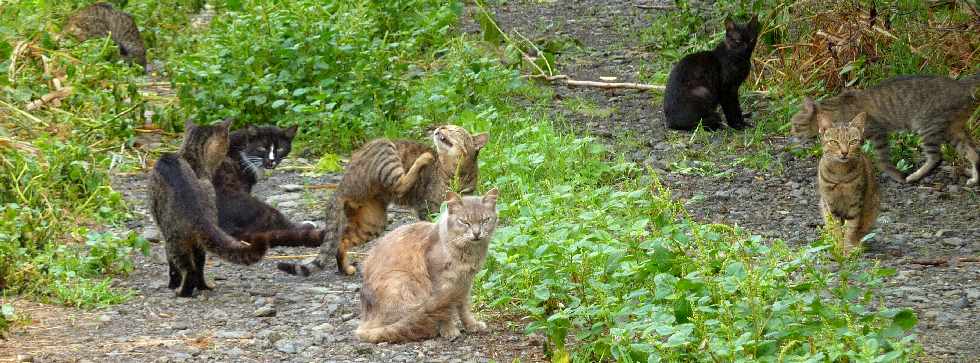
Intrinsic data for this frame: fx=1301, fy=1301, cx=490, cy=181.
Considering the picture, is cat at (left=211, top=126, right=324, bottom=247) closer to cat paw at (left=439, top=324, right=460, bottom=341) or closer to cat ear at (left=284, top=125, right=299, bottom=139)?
cat ear at (left=284, top=125, right=299, bottom=139)

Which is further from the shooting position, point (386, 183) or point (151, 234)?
point (151, 234)

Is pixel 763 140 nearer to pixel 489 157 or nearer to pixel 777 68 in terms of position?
pixel 777 68

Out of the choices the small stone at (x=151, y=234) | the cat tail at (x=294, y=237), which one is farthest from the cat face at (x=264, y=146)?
the cat tail at (x=294, y=237)

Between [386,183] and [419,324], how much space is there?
214 centimetres

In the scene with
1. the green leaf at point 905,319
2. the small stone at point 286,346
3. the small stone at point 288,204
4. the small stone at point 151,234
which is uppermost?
the green leaf at point 905,319

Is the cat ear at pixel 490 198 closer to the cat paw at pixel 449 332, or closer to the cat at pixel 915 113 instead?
the cat paw at pixel 449 332

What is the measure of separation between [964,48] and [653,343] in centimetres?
720

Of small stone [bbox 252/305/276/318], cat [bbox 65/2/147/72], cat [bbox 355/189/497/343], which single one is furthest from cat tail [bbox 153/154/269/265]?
cat [bbox 65/2/147/72]

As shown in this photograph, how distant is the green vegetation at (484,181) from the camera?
17.2 feet

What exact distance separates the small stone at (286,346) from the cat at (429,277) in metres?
0.33

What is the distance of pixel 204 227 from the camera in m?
7.14

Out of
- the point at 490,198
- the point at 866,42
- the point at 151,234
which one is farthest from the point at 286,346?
the point at 866,42

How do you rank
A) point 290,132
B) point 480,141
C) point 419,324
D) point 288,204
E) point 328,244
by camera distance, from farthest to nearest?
point 288,204, point 290,132, point 480,141, point 328,244, point 419,324

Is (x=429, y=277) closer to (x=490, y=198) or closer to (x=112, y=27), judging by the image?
(x=490, y=198)
